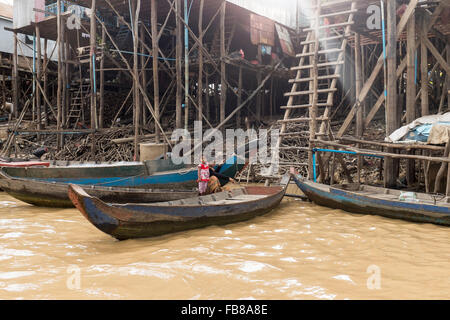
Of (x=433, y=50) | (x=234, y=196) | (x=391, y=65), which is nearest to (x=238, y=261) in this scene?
(x=234, y=196)

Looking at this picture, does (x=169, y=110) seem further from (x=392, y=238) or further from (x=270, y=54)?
(x=392, y=238)

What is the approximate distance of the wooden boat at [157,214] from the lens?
461cm

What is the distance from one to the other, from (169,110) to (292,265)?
14698mm

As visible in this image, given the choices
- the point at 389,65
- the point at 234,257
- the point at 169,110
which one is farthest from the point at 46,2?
the point at 234,257

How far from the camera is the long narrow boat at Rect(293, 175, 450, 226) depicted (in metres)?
5.84

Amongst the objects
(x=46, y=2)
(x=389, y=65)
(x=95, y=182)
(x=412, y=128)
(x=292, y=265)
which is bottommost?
(x=292, y=265)

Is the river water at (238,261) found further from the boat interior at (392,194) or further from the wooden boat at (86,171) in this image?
the wooden boat at (86,171)

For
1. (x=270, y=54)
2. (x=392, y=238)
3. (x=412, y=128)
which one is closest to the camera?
(x=392, y=238)

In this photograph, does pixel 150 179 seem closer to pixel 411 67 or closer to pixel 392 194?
pixel 392 194

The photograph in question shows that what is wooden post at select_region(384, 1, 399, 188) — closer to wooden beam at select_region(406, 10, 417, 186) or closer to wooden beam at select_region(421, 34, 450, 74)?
wooden beam at select_region(406, 10, 417, 186)

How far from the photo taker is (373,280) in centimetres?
366

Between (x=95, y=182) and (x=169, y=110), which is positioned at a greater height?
(x=169, y=110)

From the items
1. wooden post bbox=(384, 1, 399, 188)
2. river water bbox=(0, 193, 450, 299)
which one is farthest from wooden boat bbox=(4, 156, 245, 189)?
wooden post bbox=(384, 1, 399, 188)

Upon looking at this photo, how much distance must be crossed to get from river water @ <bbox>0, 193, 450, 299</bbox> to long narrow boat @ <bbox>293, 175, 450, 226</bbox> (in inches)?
6.4
